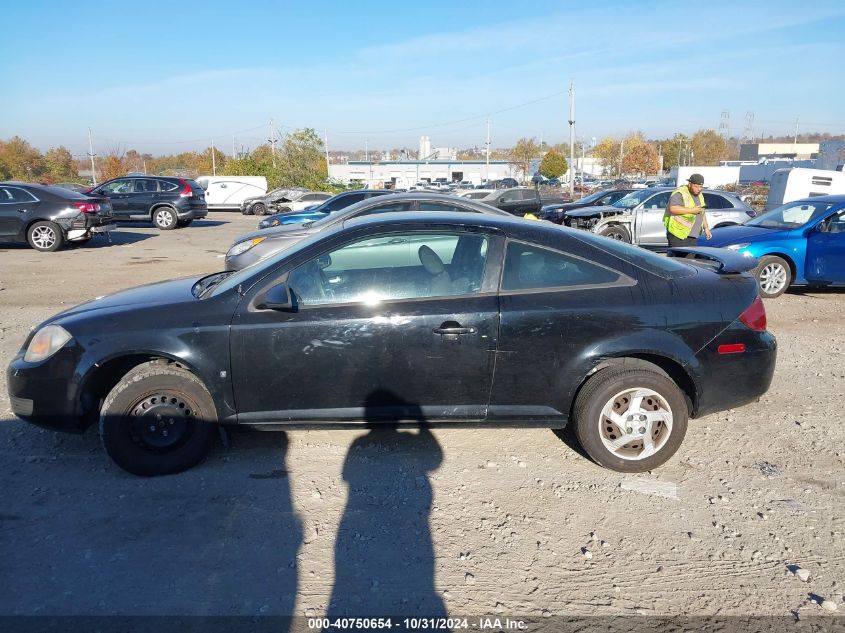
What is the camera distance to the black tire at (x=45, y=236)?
14.4 m

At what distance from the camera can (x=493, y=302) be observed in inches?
150

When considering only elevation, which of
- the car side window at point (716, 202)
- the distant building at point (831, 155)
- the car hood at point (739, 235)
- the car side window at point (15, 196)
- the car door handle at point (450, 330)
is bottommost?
the car door handle at point (450, 330)

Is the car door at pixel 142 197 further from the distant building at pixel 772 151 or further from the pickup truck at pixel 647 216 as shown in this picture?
the distant building at pixel 772 151

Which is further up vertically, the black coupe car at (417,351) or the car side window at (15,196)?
the car side window at (15,196)

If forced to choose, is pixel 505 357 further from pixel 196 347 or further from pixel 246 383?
pixel 196 347

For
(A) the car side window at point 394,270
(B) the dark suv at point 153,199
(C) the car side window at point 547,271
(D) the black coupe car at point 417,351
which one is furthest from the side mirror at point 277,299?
(B) the dark suv at point 153,199

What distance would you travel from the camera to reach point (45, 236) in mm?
14406

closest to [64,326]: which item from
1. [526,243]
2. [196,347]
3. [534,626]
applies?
[196,347]

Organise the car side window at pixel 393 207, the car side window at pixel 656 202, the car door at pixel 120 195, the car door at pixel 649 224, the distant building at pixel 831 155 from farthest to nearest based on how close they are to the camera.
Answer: the distant building at pixel 831 155
the car door at pixel 120 195
the car side window at pixel 656 202
the car door at pixel 649 224
the car side window at pixel 393 207

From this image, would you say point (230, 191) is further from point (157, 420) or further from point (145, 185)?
point (157, 420)

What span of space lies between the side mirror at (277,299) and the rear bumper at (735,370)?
254 centimetres

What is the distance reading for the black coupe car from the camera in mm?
3742

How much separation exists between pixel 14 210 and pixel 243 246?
809cm

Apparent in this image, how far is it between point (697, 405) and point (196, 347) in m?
3.14
